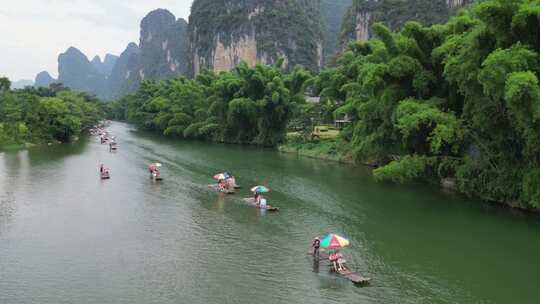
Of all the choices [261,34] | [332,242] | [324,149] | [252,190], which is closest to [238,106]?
[324,149]

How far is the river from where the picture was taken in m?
15.6

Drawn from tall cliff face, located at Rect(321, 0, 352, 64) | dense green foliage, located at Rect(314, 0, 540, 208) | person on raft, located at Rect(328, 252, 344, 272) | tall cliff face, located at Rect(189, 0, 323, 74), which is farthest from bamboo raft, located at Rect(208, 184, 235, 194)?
tall cliff face, located at Rect(321, 0, 352, 64)

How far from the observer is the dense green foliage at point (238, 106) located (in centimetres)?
5950

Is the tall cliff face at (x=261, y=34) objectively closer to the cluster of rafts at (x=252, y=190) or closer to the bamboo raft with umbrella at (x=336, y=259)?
the cluster of rafts at (x=252, y=190)

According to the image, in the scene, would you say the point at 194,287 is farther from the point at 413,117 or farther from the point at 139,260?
the point at 413,117

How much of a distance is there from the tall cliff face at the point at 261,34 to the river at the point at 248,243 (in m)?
102

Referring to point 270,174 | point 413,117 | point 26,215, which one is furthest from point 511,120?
point 26,215

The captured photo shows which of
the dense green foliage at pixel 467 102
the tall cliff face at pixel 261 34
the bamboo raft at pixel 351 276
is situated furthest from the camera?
the tall cliff face at pixel 261 34

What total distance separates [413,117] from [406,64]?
4993mm

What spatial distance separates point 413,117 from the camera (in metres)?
26.2

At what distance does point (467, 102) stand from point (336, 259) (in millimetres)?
13735

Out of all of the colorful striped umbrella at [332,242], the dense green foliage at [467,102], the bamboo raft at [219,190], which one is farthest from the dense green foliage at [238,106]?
the colorful striped umbrella at [332,242]

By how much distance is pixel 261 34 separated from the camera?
134 m

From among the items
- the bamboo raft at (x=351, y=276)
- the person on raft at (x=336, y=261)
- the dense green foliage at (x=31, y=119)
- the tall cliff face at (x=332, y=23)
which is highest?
the tall cliff face at (x=332, y=23)
